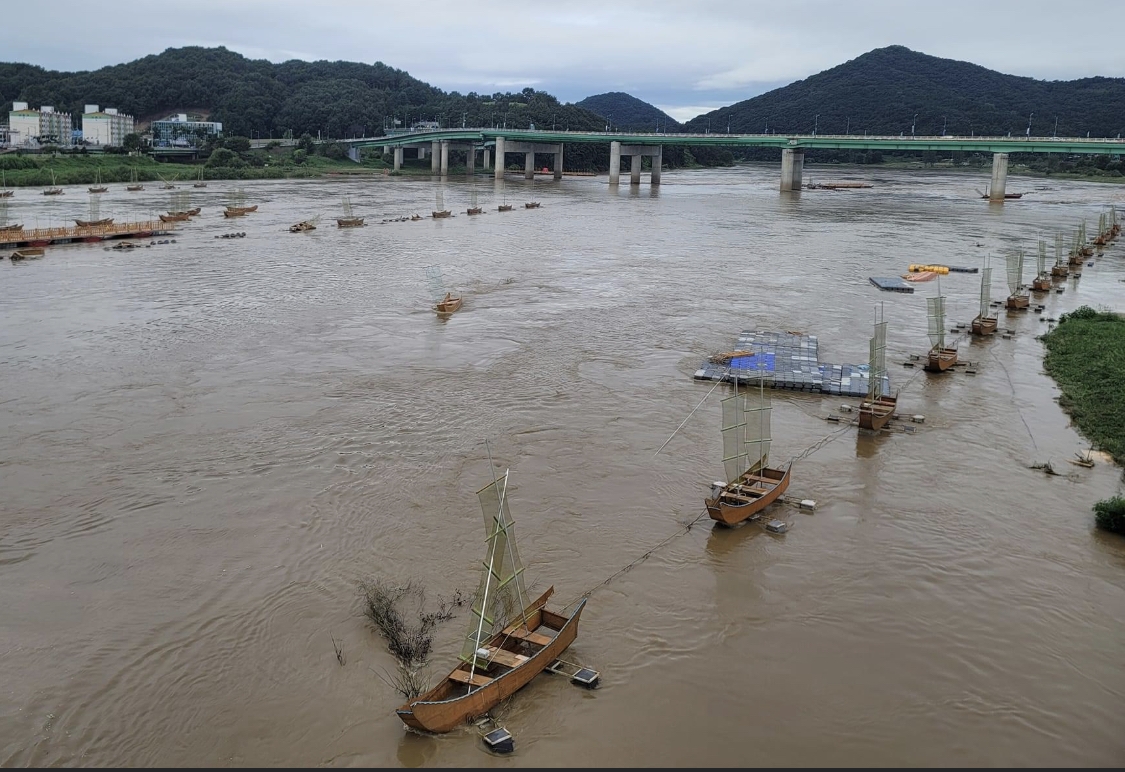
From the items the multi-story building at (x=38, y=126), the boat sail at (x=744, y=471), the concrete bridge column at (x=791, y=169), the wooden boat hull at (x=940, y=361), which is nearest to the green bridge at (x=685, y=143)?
the concrete bridge column at (x=791, y=169)

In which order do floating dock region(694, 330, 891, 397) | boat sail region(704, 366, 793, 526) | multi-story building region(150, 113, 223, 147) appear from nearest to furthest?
boat sail region(704, 366, 793, 526)
floating dock region(694, 330, 891, 397)
multi-story building region(150, 113, 223, 147)

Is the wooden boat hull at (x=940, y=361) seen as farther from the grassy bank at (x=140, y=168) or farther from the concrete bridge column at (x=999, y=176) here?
the grassy bank at (x=140, y=168)

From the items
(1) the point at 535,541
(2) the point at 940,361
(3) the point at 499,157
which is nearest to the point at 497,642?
(1) the point at 535,541

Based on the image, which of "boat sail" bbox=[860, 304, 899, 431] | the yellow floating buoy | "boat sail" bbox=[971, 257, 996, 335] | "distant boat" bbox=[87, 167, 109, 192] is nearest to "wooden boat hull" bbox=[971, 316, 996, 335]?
"boat sail" bbox=[971, 257, 996, 335]

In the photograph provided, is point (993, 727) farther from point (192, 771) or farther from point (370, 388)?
point (370, 388)

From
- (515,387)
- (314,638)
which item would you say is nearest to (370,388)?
(515,387)

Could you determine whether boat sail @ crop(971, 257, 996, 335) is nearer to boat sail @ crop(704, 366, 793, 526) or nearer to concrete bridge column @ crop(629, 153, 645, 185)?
boat sail @ crop(704, 366, 793, 526)
